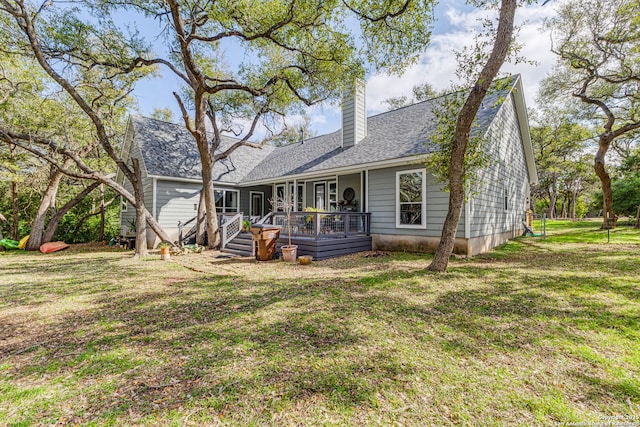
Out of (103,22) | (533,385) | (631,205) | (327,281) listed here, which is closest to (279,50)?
(103,22)

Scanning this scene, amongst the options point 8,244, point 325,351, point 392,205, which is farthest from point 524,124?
point 8,244

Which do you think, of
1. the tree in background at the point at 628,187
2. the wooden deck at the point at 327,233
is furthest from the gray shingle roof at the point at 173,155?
the tree in background at the point at 628,187

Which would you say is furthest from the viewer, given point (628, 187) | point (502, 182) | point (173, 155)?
point (628, 187)

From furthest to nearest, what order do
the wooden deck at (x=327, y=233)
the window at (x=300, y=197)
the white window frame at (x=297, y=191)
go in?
the window at (x=300, y=197)
the white window frame at (x=297, y=191)
the wooden deck at (x=327, y=233)

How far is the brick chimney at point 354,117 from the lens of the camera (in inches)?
475

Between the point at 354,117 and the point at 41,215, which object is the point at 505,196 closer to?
the point at 354,117

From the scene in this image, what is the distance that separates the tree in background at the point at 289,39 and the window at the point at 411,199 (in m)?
3.26

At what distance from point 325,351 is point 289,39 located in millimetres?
8849

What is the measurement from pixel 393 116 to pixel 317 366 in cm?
1214

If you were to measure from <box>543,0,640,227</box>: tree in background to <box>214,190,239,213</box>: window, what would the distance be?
16.6 metres

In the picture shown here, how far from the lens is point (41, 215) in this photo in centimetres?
1196

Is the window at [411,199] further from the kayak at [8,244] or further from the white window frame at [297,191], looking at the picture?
the kayak at [8,244]

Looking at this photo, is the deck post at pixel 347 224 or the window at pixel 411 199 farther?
the deck post at pixel 347 224

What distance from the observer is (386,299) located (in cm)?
459
